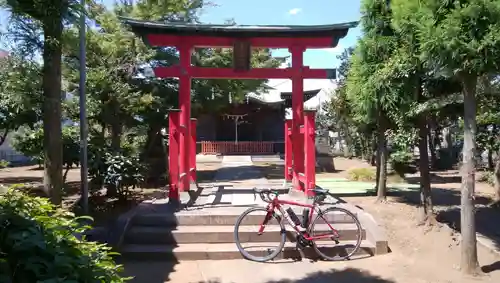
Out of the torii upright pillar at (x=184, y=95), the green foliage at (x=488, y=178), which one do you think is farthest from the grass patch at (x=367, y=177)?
the torii upright pillar at (x=184, y=95)

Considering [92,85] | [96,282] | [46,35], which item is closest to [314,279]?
[96,282]

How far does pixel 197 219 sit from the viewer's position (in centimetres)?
724

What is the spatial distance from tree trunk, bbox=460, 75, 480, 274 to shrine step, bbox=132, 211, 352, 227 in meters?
1.96

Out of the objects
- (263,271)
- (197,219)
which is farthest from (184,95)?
(263,271)

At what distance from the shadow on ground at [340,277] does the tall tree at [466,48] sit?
1.31 m

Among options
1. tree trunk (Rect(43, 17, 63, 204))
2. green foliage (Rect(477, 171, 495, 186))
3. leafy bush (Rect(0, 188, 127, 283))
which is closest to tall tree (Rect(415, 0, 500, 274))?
leafy bush (Rect(0, 188, 127, 283))

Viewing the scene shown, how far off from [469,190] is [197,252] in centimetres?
400

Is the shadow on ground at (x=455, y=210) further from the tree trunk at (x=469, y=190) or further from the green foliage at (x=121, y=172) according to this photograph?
the green foliage at (x=121, y=172)

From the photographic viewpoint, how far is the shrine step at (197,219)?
7.17m

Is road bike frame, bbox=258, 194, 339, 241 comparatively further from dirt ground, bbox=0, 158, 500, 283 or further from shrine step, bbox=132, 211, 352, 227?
shrine step, bbox=132, 211, 352, 227

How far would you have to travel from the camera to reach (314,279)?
558 cm

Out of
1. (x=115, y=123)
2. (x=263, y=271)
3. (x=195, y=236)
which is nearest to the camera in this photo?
(x=263, y=271)

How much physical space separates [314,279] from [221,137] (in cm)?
2671

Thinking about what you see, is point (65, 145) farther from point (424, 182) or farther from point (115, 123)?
point (424, 182)
